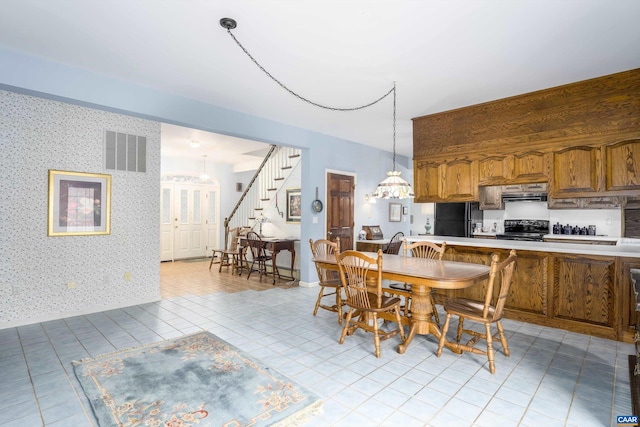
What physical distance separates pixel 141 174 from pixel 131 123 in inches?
28.0

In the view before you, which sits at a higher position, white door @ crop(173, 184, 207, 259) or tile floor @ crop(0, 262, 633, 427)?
white door @ crop(173, 184, 207, 259)

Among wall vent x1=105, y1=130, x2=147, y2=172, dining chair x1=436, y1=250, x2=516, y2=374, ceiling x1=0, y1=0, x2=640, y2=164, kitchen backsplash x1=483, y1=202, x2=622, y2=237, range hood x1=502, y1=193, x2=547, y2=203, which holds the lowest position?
dining chair x1=436, y1=250, x2=516, y2=374

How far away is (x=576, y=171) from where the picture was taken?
381 centimetres

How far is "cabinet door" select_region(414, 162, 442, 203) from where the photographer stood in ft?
16.1

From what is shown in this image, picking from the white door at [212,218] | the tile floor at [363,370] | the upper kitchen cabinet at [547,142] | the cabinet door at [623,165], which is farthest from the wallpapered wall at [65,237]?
the cabinet door at [623,165]

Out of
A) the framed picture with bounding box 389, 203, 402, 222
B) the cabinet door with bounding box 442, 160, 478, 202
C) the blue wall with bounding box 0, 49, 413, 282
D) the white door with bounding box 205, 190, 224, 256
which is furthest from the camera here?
the white door with bounding box 205, 190, 224, 256

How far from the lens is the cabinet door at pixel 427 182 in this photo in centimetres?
490

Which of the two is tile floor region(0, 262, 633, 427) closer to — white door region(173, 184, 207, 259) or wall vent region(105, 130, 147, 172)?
wall vent region(105, 130, 147, 172)

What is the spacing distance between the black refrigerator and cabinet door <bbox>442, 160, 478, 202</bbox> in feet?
7.97

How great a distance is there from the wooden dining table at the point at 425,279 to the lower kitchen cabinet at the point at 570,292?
100 cm

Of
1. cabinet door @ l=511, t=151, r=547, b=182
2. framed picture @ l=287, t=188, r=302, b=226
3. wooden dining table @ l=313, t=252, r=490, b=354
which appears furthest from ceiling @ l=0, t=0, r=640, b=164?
framed picture @ l=287, t=188, r=302, b=226

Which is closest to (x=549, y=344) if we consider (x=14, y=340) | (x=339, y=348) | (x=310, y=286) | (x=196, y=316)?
(x=339, y=348)

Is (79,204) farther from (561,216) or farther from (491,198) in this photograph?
(561,216)

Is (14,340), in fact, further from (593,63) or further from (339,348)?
(593,63)
